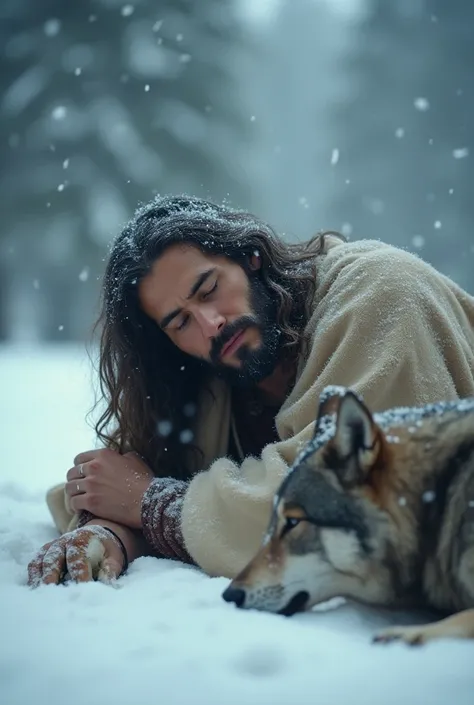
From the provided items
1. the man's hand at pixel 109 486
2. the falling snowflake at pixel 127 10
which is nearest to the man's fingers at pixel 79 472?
the man's hand at pixel 109 486

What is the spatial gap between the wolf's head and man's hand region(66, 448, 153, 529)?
76 cm

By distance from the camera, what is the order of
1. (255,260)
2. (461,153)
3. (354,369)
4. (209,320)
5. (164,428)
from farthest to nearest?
(461,153) < (164,428) < (255,260) < (209,320) < (354,369)

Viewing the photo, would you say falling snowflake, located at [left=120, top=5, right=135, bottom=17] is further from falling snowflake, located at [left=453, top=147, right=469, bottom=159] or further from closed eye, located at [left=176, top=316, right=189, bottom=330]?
closed eye, located at [left=176, top=316, right=189, bottom=330]

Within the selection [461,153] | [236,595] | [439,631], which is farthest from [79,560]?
[461,153]

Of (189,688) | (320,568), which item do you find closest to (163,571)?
(320,568)

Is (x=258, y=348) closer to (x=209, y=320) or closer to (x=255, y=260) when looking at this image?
(x=209, y=320)

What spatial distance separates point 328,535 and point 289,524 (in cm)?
7

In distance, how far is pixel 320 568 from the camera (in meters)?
1.14

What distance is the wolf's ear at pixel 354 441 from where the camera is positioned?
1.06 m

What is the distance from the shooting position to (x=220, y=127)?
10617mm

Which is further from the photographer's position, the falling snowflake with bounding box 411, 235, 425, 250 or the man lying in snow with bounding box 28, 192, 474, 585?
the falling snowflake with bounding box 411, 235, 425, 250

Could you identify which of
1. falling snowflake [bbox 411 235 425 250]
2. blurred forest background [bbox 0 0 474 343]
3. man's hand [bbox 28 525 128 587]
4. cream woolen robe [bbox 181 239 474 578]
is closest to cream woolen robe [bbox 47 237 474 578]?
cream woolen robe [bbox 181 239 474 578]

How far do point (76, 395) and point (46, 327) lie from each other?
5650 mm

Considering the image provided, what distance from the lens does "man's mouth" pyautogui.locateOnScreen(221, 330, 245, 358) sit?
189 cm
